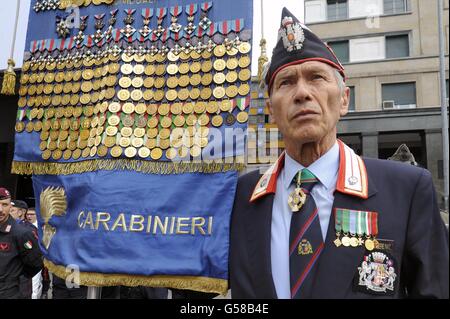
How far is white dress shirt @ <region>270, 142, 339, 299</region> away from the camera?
4.17ft

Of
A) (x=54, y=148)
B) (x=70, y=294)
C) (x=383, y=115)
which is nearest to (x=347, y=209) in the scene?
(x=54, y=148)

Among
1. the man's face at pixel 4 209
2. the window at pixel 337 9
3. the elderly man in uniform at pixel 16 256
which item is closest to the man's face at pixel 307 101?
the elderly man in uniform at pixel 16 256

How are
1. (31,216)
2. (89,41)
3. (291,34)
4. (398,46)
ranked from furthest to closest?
(398,46)
(31,216)
(89,41)
(291,34)

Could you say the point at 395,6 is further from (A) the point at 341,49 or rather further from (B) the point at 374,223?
(B) the point at 374,223

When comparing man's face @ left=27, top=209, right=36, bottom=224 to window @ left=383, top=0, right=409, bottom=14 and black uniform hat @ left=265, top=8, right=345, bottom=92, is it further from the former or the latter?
window @ left=383, top=0, right=409, bottom=14

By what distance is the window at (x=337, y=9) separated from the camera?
1422 centimetres

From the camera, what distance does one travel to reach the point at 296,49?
138cm

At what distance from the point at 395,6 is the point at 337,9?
2.02 meters

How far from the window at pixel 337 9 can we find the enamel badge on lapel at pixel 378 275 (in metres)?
14.6

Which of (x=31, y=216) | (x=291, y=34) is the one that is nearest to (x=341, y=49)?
(x=31, y=216)

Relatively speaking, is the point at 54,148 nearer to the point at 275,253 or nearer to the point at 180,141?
the point at 180,141

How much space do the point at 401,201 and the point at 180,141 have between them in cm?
110

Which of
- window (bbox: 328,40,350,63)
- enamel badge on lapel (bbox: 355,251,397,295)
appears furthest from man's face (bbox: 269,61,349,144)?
window (bbox: 328,40,350,63)

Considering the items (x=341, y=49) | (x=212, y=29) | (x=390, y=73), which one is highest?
(x=341, y=49)
